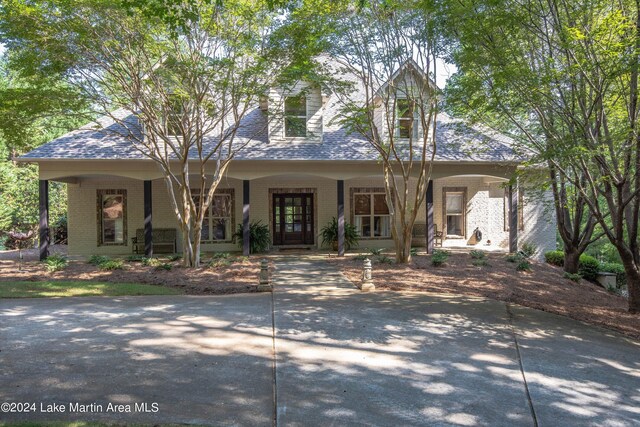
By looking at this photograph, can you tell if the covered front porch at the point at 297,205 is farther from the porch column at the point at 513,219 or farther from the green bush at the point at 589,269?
the green bush at the point at 589,269

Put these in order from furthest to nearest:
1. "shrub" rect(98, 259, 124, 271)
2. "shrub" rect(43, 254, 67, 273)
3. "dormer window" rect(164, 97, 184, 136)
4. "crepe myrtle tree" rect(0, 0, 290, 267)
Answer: "shrub" rect(98, 259, 124, 271)
"shrub" rect(43, 254, 67, 273)
"dormer window" rect(164, 97, 184, 136)
"crepe myrtle tree" rect(0, 0, 290, 267)

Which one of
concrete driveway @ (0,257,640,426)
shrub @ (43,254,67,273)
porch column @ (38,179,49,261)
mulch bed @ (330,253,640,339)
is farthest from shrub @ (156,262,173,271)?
mulch bed @ (330,253,640,339)

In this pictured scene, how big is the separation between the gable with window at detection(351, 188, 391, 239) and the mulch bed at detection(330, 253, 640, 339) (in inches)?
176

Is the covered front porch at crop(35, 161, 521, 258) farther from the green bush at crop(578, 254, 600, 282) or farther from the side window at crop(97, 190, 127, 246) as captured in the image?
the green bush at crop(578, 254, 600, 282)

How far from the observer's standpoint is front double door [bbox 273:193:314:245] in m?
18.3

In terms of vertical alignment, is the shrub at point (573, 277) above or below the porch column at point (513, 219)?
→ below

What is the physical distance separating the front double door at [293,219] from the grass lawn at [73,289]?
8.04 metres

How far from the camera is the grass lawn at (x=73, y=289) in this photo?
9.59 m

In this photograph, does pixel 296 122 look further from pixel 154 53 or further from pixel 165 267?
pixel 165 267

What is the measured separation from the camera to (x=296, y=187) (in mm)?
18281

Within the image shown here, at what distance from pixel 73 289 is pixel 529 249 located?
16.6 m

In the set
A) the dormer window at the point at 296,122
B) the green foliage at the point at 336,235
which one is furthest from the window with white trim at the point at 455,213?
the dormer window at the point at 296,122

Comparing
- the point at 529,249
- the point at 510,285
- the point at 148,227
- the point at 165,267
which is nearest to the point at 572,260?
the point at 529,249

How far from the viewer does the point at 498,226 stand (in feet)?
64.4
